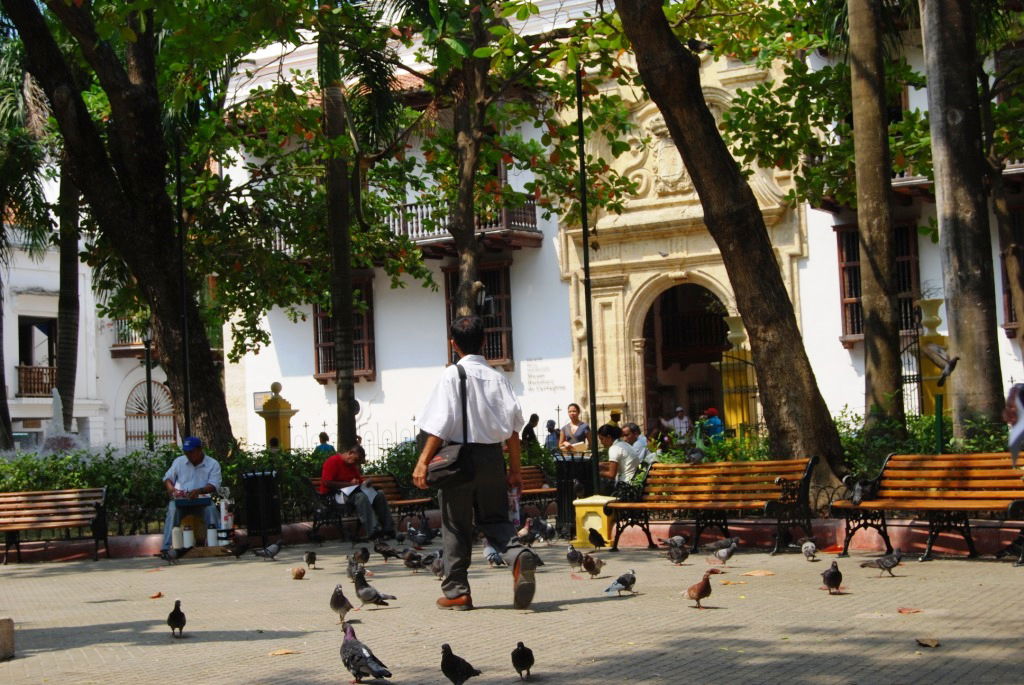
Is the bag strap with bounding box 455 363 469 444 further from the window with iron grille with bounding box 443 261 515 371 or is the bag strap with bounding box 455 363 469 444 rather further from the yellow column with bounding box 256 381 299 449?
the yellow column with bounding box 256 381 299 449

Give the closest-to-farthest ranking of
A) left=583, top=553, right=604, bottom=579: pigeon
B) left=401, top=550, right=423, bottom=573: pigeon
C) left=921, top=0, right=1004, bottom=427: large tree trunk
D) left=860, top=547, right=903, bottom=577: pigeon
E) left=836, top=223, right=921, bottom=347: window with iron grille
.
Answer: left=860, top=547, right=903, bottom=577: pigeon
left=583, top=553, right=604, bottom=579: pigeon
left=401, top=550, right=423, bottom=573: pigeon
left=921, top=0, right=1004, bottom=427: large tree trunk
left=836, top=223, right=921, bottom=347: window with iron grille

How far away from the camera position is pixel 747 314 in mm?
12711

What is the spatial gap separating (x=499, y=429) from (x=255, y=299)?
17937 mm

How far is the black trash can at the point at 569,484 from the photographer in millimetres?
14945

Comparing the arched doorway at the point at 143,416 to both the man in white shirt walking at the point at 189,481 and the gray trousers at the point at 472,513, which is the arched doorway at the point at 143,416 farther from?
the gray trousers at the point at 472,513

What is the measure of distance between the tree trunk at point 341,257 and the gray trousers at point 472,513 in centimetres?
1046

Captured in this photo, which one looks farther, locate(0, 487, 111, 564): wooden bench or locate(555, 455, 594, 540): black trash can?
locate(555, 455, 594, 540): black trash can

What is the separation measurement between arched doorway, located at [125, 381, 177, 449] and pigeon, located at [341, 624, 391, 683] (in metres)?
40.4

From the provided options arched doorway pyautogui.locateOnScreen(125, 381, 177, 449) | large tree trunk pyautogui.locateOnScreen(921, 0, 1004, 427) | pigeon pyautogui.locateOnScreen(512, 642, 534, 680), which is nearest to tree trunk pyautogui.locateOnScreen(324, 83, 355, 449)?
large tree trunk pyautogui.locateOnScreen(921, 0, 1004, 427)

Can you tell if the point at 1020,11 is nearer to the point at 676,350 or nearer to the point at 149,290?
the point at 676,350

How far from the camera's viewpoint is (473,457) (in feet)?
27.6

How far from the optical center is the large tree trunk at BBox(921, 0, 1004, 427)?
43.2 ft

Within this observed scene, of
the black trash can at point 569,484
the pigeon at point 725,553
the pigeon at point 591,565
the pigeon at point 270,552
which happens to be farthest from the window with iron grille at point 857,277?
the pigeon at point 591,565

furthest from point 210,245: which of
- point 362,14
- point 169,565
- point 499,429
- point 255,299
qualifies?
point 499,429
